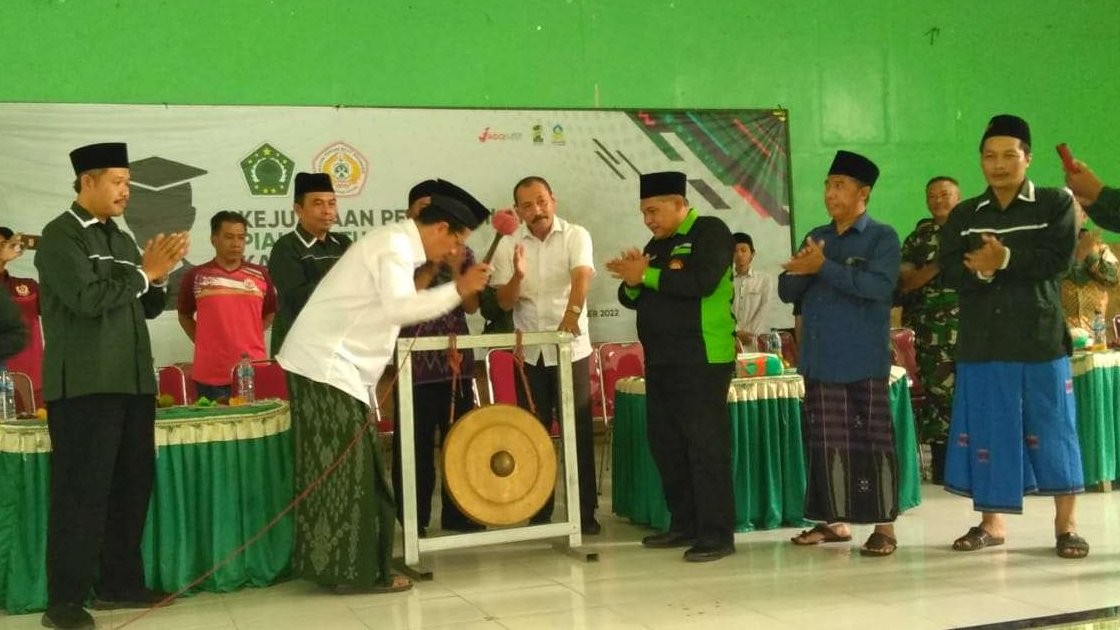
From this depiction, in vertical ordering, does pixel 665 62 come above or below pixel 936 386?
above

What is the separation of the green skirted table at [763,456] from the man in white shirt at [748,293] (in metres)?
2.11

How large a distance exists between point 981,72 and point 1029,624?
5.97m

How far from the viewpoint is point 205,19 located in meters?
6.41

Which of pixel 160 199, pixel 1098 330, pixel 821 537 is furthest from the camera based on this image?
pixel 160 199

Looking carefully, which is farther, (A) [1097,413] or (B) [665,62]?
(B) [665,62]

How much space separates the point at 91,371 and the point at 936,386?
13.4 feet

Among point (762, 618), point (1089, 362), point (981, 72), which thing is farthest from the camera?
point (981, 72)

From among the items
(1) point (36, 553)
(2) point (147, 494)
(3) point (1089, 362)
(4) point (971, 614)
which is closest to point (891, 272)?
(4) point (971, 614)

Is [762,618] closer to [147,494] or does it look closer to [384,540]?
[384,540]

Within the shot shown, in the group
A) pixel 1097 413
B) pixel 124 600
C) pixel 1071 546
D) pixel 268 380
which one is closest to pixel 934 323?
pixel 1097 413

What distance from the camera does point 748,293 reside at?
23.1 feet

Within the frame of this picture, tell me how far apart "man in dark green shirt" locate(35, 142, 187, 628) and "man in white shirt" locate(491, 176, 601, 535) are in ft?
5.29

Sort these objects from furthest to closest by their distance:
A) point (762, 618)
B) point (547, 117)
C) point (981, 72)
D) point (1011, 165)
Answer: point (981, 72) → point (547, 117) → point (1011, 165) → point (762, 618)

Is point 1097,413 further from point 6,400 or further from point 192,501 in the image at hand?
point 6,400
